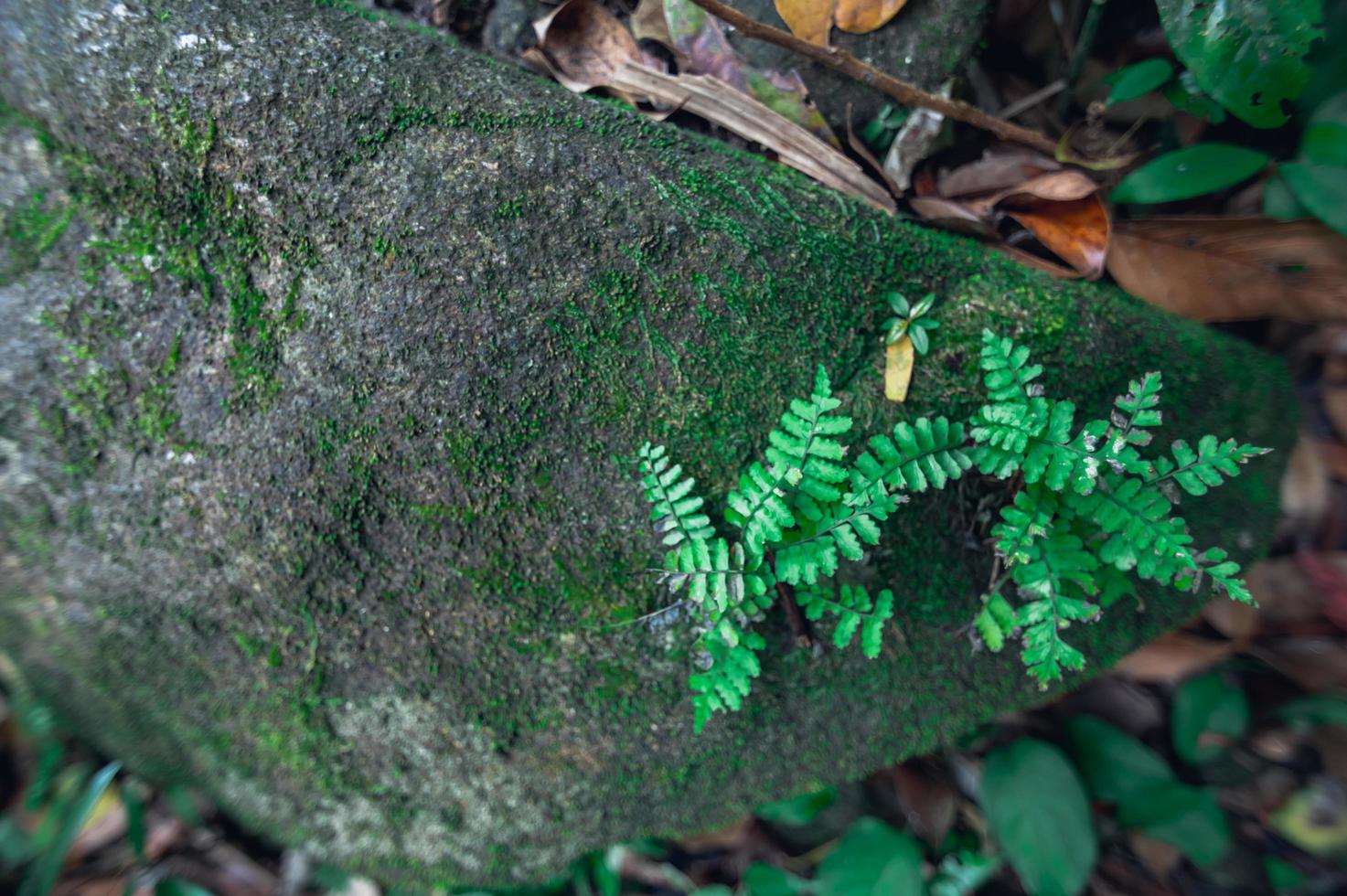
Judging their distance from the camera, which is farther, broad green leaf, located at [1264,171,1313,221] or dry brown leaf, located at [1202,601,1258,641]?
dry brown leaf, located at [1202,601,1258,641]

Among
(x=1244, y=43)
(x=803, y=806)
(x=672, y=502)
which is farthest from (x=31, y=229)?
(x=1244, y=43)

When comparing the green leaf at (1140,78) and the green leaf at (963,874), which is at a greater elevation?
the green leaf at (1140,78)

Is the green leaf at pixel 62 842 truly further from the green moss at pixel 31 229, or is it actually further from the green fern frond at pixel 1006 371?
the green fern frond at pixel 1006 371

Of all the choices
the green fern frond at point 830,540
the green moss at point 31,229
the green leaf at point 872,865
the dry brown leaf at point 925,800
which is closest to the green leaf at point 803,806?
the green leaf at point 872,865

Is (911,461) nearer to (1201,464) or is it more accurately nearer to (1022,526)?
(1022,526)

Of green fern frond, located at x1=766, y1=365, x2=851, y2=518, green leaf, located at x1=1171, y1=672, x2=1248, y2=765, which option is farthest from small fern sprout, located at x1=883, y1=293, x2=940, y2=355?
green leaf, located at x1=1171, y1=672, x2=1248, y2=765

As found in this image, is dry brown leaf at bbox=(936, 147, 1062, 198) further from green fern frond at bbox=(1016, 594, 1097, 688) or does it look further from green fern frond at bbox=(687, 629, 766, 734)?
green fern frond at bbox=(687, 629, 766, 734)

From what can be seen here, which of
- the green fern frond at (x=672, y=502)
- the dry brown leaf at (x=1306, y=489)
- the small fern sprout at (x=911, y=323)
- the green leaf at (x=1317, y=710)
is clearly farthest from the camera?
the dry brown leaf at (x=1306, y=489)

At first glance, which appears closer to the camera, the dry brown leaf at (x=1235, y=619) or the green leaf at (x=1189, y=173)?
the green leaf at (x=1189, y=173)

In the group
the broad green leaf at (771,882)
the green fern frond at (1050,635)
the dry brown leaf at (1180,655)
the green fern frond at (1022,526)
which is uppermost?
the green fern frond at (1022,526)
